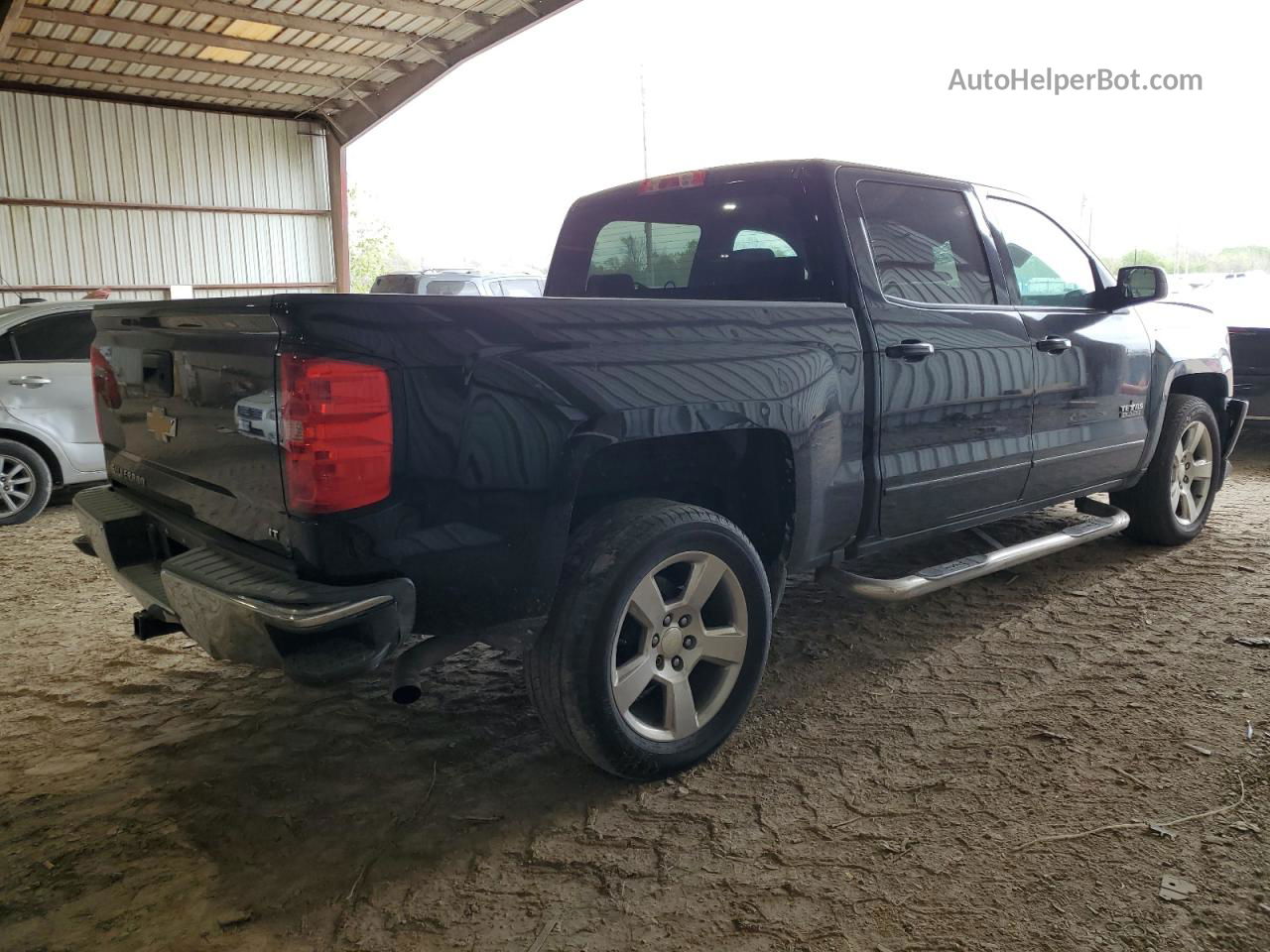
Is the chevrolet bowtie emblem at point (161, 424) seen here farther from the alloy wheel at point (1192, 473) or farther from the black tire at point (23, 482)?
the alloy wheel at point (1192, 473)


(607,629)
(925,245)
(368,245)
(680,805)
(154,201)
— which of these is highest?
(368,245)

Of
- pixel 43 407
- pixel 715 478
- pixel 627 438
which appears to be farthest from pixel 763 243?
pixel 43 407

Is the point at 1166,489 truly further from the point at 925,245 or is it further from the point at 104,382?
the point at 104,382

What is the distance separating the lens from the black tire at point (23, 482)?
6.36 metres

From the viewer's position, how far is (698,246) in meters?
3.95

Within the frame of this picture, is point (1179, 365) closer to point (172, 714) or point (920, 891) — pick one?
point (920, 891)

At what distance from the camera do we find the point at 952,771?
9.62 ft

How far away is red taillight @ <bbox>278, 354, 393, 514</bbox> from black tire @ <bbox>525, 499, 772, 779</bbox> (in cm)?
66

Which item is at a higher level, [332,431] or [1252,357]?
[332,431]

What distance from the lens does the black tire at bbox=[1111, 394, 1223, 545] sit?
5.05 meters

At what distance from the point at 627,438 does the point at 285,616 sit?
99 cm

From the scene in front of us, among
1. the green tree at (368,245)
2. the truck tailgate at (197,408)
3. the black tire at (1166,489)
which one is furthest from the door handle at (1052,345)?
the green tree at (368,245)

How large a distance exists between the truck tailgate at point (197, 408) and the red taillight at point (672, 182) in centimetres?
199

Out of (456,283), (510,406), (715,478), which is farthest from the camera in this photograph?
(456,283)
